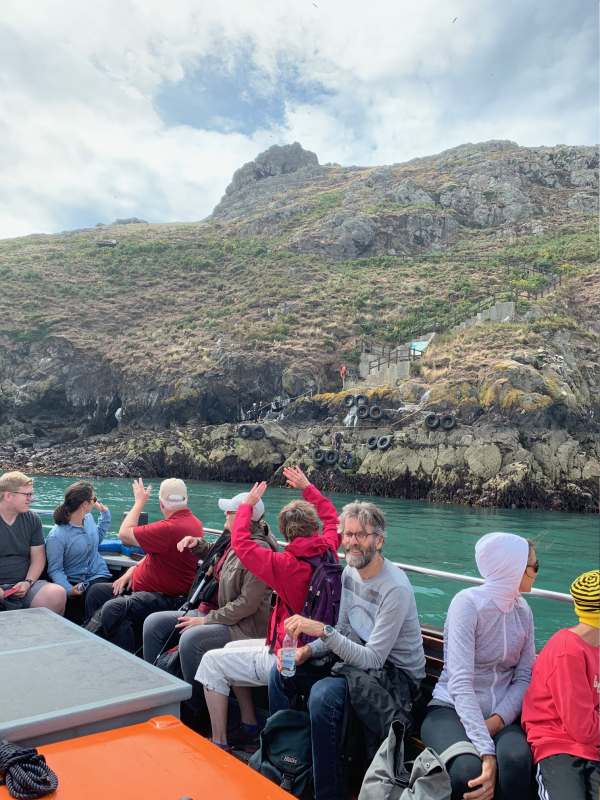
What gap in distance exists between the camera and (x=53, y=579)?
17.4ft

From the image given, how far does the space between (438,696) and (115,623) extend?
2.57 metres

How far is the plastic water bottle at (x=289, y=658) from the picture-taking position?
10.2ft

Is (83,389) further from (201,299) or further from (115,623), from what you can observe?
(115,623)

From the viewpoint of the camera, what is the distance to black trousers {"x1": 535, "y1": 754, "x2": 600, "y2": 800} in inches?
91.7

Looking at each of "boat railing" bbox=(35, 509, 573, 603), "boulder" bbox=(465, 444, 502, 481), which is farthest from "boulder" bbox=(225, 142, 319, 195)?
"boat railing" bbox=(35, 509, 573, 603)

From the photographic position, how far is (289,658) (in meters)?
3.11

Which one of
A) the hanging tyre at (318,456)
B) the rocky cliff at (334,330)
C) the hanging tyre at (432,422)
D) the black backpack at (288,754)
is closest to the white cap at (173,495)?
the black backpack at (288,754)

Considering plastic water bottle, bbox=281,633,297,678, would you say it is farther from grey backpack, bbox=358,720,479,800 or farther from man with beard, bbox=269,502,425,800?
grey backpack, bbox=358,720,479,800

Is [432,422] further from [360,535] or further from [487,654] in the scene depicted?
[487,654]

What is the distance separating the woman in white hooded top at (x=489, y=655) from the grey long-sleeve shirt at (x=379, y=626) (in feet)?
0.69

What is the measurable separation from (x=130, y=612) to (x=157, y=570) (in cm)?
35

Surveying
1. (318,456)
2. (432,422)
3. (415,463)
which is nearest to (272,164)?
(318,456)

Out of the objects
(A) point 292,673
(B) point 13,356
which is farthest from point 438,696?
(B) point 13,356

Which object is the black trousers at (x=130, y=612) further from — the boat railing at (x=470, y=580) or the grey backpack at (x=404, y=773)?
the grey backpack at (x=404, y=773)
